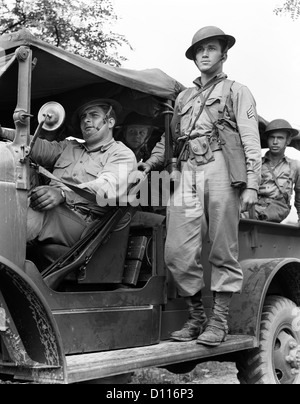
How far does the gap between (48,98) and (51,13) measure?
633cm

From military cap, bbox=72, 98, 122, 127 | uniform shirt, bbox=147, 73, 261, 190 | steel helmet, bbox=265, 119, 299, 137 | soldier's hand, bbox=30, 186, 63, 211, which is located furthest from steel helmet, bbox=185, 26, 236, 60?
soldier's hand, bbox=30, 186, 63, 211

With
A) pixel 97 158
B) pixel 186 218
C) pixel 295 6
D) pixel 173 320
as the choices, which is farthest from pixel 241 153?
pixel 295 6

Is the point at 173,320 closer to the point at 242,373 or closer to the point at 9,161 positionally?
the point at 242,373

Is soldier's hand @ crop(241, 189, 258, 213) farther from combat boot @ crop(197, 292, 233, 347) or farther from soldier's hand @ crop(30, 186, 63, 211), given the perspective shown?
soldier's hand @ crop(30, 186, 63, 211)

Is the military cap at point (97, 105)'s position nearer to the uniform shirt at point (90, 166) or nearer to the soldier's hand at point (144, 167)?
the uniform shirt at point (90, 166)

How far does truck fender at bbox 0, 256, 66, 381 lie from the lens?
3055 millimetres

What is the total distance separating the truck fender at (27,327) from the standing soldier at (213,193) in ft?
4.17

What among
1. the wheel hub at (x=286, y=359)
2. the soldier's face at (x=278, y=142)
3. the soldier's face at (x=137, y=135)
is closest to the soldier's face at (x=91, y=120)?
the soldier's face at (x=137, y=135)

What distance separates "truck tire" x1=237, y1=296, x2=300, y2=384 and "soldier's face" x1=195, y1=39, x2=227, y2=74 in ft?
6.51

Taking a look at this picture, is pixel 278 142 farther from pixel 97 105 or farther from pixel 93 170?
pixel 93 170

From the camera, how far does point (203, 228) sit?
4363 millimetres

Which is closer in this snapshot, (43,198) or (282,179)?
(43,198)

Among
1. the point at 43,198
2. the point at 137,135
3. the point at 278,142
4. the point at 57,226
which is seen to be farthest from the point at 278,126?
the point at 43,198

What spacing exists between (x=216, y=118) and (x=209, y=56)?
1.64 ft
